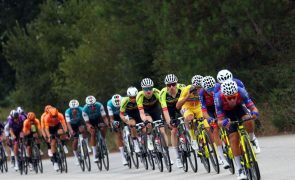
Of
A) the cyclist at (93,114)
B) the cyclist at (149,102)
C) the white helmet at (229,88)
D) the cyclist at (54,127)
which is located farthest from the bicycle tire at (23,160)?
the white helmet at (229,88)

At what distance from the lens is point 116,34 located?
42.7 m

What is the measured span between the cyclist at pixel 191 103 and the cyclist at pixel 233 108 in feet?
9.73

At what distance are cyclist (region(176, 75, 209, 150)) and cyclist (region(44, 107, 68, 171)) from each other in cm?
696

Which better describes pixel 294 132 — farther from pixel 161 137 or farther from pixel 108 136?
pixel 108 136

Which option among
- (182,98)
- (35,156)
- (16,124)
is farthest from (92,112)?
(182,98)

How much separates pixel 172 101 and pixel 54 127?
6800 mm

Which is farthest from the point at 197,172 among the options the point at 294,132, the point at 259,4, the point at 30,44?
the point at 30,44

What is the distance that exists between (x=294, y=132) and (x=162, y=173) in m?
9.51

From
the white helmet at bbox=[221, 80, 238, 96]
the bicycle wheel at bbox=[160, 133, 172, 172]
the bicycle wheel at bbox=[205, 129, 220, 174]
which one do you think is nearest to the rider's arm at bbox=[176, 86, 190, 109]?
the bicycle wheel at bbox=[205, 129, 220, 174]

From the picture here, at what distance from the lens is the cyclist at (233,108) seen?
12.3m

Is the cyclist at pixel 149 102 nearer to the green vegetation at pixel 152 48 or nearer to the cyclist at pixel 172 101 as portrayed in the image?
the cyclist at pixel 172 101

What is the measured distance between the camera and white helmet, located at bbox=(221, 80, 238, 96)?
12.2m

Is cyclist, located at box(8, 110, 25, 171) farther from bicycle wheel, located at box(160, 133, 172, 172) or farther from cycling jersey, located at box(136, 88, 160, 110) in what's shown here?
bicycle wheel, located at box(160, 133, 172, 172)

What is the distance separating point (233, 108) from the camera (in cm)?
1298
